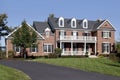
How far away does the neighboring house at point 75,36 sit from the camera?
64.9 m

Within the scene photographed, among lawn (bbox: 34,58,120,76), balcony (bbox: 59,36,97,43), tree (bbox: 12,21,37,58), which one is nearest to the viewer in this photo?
lawn (bbox: 34,58,120,76)

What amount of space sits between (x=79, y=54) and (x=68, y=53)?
234cm

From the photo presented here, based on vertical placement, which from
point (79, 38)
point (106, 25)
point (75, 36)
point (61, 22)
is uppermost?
point (61, 22)

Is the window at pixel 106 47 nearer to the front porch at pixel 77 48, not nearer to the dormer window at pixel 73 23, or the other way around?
the front porch at pixel 77 48

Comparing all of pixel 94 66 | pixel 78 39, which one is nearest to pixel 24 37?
pixel 78 39

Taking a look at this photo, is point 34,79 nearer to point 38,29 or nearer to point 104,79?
point 104,79

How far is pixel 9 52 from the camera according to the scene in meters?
57.9

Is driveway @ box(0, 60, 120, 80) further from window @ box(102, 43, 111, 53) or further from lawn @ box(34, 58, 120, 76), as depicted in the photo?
window @ box(102, 43, 111, 53)

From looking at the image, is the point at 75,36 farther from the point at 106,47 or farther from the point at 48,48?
the point at 106,47

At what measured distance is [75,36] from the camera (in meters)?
65.6

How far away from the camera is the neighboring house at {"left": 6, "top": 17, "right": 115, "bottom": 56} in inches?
2554

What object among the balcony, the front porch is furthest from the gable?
the front porch

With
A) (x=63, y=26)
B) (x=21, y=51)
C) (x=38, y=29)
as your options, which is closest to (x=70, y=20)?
(x=63, y=26)

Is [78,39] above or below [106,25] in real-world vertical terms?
below
